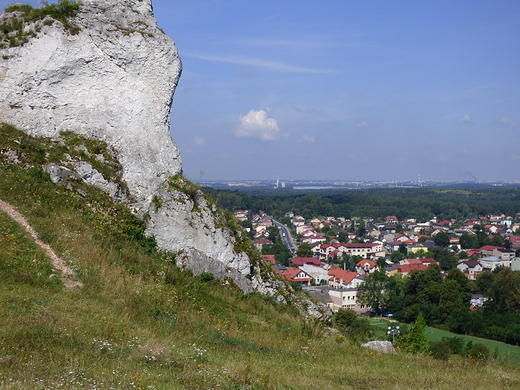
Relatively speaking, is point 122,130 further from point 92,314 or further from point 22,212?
point 92,314

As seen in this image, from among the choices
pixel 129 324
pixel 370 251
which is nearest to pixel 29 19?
pixel 129 324

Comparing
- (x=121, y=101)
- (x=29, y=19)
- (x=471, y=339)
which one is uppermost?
(x=29, y=19)

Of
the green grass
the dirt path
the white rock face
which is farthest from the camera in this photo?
the green grass

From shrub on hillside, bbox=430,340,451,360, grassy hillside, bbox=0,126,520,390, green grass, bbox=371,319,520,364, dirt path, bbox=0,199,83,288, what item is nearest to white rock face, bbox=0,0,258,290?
grassy hillside, bbox=0,126,520,390

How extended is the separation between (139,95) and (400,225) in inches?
6208

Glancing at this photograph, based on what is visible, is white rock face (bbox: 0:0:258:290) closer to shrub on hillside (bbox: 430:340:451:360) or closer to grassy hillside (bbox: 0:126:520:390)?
grassy hillside (bbox: 0:126:520:390)

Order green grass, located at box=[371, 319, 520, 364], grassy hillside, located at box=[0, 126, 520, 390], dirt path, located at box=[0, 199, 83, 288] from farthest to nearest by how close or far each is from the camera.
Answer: green grass, located at box=[371, 319, 520, 364], dirt path, located at box=[0, 199, 83, 288], grassy hillside, located at box=[0, 126, 520, 390]

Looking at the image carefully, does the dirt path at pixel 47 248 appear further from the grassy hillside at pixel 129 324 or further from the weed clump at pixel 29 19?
the weed clump at pixel 29 19

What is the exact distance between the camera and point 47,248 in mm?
10023

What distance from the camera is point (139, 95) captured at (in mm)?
15234

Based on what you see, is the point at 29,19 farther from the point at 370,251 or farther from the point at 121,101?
the point at 370,251

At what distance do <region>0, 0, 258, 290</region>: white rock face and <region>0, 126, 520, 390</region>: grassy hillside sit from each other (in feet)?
2.42

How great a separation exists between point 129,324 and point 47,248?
316 cm

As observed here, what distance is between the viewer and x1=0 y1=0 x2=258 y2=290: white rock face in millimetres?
13203
